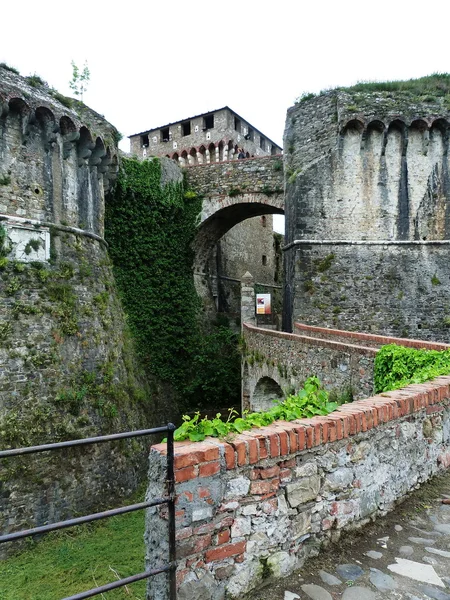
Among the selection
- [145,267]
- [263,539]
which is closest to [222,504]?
[263,539]

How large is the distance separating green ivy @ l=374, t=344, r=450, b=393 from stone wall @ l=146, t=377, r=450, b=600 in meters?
2.94

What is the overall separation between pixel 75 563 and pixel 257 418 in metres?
7.23

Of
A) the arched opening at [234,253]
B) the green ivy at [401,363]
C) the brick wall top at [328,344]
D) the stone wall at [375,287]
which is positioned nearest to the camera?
the green ivy at [401,363]

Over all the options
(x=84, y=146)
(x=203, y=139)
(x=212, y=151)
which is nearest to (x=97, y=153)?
(x=84, y=146)

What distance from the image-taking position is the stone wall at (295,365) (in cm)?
759

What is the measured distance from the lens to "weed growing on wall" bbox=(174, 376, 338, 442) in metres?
2.73

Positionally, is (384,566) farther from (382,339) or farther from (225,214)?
(225,214)

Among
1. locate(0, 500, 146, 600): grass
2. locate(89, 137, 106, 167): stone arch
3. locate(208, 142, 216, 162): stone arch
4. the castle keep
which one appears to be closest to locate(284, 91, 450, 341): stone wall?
locate(89, 137, 106, 167): stone arch

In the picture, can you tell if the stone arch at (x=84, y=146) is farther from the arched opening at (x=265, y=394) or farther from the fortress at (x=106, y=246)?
the arched opening at (x=265, y=394)

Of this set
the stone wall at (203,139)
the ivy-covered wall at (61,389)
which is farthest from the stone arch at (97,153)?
the stone wall at (203,139)

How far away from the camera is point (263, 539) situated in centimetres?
261

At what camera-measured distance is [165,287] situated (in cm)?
1803

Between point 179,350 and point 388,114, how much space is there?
11.9 meters

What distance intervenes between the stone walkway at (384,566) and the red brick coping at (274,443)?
554 mm
